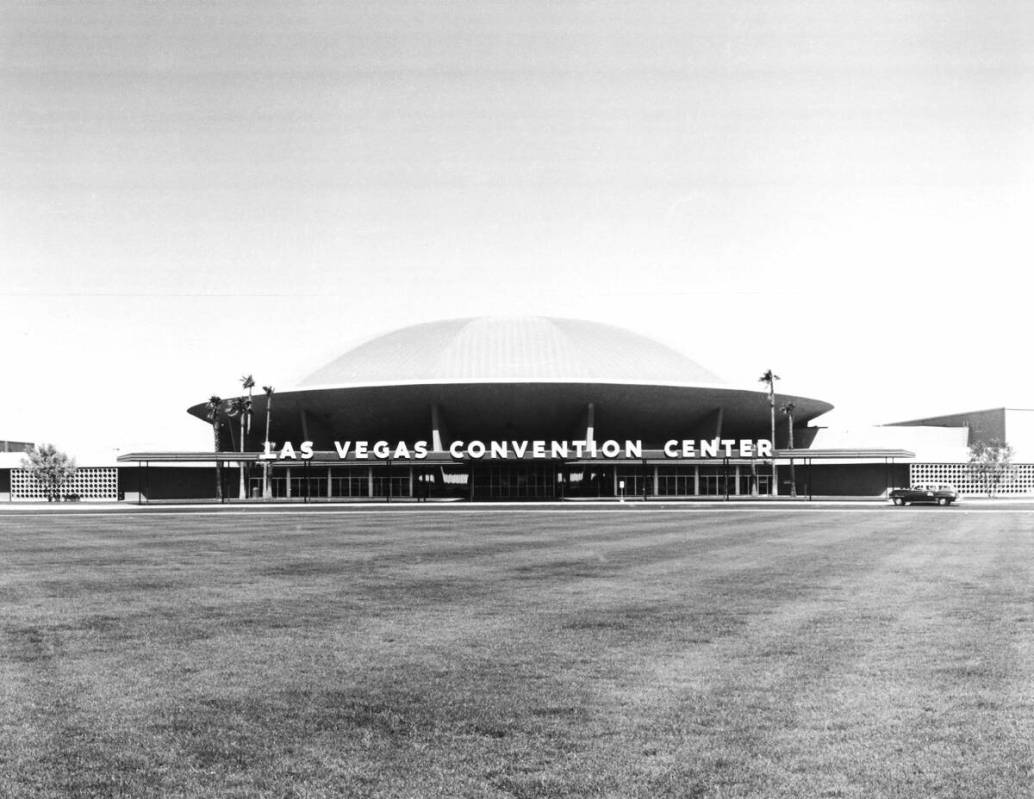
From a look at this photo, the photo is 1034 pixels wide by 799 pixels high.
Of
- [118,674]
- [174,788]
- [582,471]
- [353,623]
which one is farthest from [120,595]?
[582,471]

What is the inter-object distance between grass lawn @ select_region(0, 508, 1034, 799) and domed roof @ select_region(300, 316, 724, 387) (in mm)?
73815

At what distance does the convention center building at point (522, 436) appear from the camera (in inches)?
3337

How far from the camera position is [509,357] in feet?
319

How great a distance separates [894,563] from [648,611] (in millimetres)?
8487

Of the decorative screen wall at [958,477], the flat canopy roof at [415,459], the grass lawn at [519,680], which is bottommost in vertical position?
the decorative screen wall at [958,477]

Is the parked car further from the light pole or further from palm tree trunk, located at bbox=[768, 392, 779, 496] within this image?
the light pole

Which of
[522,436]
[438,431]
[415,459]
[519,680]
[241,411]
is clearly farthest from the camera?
[522,436]

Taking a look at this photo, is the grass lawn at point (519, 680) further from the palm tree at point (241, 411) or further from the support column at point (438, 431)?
the support column at point (438, 431)

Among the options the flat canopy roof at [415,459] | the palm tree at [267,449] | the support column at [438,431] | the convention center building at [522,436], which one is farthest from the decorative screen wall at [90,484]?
the support column at [438,431]

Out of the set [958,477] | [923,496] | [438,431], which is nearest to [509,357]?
[438,431]

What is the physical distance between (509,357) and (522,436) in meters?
8.17

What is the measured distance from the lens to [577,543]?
2573cm

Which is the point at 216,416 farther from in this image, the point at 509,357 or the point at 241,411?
the point at 509,357

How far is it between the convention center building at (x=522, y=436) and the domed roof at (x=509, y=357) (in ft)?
0.91
